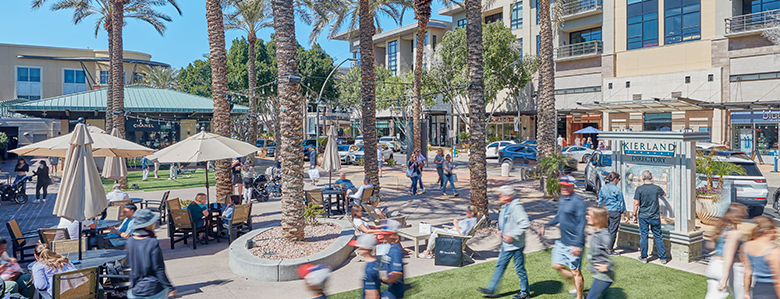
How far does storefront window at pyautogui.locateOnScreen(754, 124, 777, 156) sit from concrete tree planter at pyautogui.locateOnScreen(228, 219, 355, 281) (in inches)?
1220

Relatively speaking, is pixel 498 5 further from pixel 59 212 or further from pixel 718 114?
pixel 59 212

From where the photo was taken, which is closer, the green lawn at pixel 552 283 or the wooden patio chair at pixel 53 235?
the green lawn at pixel 552 283

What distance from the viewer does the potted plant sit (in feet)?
→ 35.5

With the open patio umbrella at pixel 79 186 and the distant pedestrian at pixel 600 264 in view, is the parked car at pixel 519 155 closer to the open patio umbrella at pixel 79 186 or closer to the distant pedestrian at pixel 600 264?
the distant pedestrian at pixel 600 264

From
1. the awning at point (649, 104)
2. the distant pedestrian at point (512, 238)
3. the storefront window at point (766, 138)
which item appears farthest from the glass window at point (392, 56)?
the distant pedestrian at point (512, 238)

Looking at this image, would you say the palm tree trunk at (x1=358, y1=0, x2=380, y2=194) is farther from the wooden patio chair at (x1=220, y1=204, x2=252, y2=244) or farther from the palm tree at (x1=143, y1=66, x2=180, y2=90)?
the palm tree at (x1=143, y1=66, x2=180, y2=90)

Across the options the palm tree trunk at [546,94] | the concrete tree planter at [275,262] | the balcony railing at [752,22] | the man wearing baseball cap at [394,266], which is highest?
the balcony railing at [752,22]

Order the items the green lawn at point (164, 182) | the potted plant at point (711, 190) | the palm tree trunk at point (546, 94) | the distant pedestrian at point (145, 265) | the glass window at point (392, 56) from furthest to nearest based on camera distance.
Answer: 1. the glass window at point (392, 56)
2. the green lawn at point (164, 182)
3. the palm tree trunk at point (546, 94)
4. the potted plant at point (711, 190)
5. the distant pedestrian at point (145, 265)

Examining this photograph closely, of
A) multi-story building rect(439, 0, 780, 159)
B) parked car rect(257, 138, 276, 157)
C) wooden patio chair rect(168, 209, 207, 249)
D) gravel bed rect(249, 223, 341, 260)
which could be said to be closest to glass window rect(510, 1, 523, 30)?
multi-story building rect(439, 0, 780, 159)

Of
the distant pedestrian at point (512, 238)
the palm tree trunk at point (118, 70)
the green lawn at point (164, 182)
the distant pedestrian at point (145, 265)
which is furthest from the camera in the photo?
the green lawn at point (164, 182)

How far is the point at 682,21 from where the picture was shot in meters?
31.5

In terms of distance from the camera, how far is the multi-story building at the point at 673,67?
2827 centimetres

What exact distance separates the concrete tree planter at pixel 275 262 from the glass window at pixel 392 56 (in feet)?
160

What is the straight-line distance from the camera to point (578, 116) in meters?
39.2
